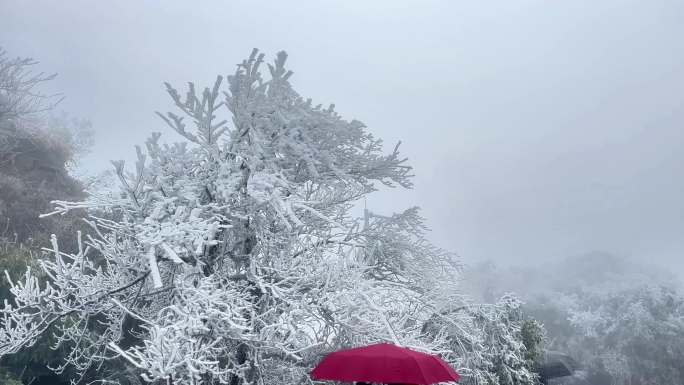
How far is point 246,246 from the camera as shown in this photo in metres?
7.34

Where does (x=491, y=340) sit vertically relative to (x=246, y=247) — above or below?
below

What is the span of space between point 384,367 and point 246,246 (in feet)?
10.5

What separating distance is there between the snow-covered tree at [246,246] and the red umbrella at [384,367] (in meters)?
0.52

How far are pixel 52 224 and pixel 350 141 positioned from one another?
11.7m

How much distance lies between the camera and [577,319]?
35.2 meters

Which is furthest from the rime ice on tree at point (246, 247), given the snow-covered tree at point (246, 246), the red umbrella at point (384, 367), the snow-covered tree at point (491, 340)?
the snow-covered tree at point (491, 340)

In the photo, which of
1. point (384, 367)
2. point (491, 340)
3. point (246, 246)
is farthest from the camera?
point (491, 340)

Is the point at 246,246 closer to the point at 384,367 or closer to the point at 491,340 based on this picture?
the point at 384,367

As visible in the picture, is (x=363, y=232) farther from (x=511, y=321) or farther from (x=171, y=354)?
(x=511, y=321)

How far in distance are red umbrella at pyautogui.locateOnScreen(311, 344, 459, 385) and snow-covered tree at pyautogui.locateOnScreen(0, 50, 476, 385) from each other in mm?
521

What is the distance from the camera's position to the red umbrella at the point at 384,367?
15.9ft

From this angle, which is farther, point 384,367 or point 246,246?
point 246,246

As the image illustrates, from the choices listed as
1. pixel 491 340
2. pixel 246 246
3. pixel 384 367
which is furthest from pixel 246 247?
pixel 491 340

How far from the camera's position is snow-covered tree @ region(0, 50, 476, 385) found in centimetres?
582
